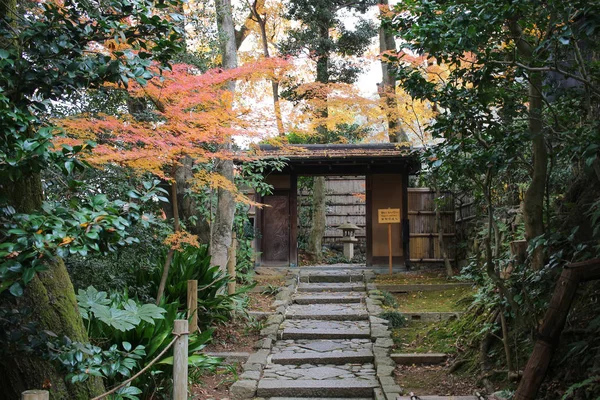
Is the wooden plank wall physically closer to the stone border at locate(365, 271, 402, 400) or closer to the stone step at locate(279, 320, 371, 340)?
the stone border at locate(365, 271, 402, 400)

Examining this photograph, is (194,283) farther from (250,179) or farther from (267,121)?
(250,179)

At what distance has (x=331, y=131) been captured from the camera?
18.9 m

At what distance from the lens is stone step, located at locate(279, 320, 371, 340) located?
8.69m

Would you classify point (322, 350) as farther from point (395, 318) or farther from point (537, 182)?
point (537, 182)

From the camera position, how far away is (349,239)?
18.5m

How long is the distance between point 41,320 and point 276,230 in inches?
453

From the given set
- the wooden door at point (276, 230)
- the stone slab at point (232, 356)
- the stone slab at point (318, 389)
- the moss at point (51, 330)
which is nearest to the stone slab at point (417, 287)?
the wooden door at point (276, 230)

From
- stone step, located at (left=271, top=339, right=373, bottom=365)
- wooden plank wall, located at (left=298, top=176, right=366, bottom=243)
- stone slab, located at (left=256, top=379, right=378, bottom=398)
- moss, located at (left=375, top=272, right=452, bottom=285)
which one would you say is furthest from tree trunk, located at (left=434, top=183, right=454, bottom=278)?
stone slab, located at (left=256, top=379, right=378, bottom=398)

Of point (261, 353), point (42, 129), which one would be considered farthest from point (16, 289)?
point (261, 353)

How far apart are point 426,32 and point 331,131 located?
14518mm

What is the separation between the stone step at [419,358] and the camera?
7.12 metres

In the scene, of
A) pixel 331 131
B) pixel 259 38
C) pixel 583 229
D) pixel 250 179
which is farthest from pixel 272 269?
pixel 259 38

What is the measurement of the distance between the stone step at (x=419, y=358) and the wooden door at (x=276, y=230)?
7997 millimetres

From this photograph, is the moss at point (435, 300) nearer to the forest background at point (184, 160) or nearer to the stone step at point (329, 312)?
the stone step at point (329, 312)
